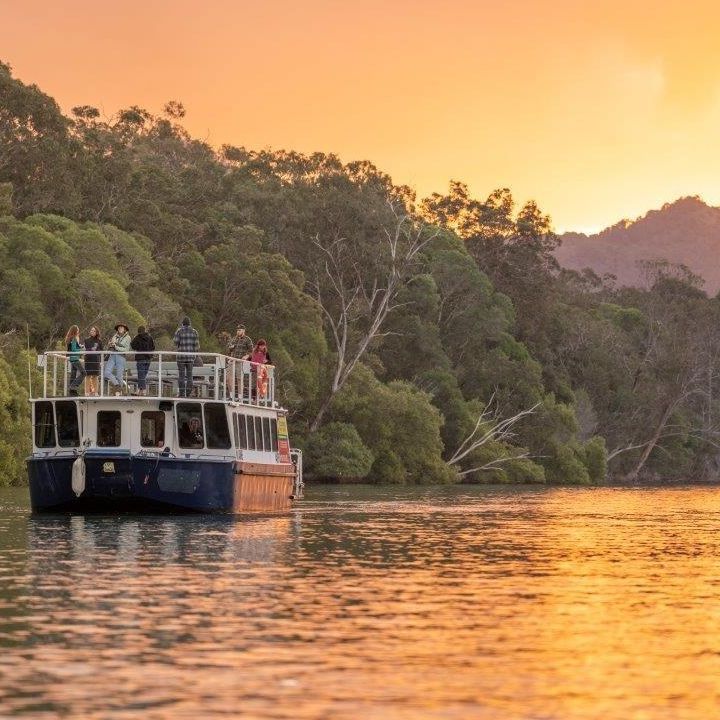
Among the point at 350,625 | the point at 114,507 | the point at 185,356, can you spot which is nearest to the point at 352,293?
the point at 185,356

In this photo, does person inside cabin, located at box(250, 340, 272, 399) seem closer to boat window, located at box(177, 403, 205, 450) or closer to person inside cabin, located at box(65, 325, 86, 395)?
boat window, located at box(177, 403, 205, 450)

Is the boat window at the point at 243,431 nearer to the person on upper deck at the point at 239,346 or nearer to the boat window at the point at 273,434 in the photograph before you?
the person on upper deck at the point at 239,346

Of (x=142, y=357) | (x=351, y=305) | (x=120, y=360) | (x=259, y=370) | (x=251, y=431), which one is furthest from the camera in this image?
(x=351, y=305)

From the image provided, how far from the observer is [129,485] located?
4525 cm

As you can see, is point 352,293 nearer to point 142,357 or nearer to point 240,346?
point 240,346

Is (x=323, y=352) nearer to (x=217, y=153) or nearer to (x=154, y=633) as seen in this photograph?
(x=217, y=153)

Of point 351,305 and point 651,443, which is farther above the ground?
point 351,305

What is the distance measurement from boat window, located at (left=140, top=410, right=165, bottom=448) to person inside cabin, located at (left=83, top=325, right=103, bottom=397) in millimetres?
1671

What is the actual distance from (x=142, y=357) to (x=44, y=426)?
10.7 feet

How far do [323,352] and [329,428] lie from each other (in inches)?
193

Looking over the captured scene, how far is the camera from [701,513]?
63.9 metres

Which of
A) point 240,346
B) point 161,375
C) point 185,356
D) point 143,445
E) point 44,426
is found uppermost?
point 240,346

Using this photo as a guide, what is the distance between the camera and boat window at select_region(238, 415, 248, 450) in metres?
47.8

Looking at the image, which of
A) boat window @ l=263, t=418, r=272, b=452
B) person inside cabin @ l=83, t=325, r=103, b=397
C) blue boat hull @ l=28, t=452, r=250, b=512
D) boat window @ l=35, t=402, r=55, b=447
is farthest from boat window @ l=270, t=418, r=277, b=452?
boat window @ l=35, t=402, r=55, b=447
